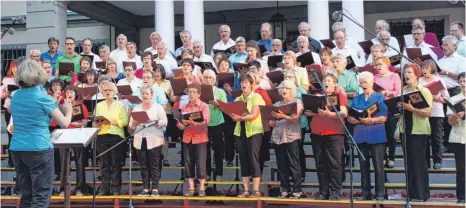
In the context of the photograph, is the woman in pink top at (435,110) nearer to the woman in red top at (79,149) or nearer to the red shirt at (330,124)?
the red shirt at (330,124)

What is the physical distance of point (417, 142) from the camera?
7.30 m

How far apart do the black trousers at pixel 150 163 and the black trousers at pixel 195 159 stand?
385 millimetres

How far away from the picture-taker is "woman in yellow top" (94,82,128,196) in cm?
835

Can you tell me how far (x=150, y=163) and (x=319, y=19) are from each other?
600 centimetres

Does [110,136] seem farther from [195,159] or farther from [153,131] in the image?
[195,159]

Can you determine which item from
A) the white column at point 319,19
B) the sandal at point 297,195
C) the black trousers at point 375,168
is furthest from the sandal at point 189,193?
the white column at point 319,19

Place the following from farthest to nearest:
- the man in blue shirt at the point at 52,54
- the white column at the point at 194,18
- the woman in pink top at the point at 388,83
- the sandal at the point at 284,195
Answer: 1. the white column at the point at 194,18
2. the man in blue shirt at the point at 52,54
3. the woman in pink top at the point at 388,83
4. the sandal at the point at 284,195

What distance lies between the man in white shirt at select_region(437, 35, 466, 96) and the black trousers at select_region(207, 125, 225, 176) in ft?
10.8

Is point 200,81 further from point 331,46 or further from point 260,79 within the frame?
point 331,46

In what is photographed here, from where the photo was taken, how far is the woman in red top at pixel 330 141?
7453 mm

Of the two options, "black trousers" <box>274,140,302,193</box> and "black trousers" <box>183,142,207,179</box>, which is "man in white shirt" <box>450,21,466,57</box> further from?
"black trousers" <box>183,142,207,179</box>

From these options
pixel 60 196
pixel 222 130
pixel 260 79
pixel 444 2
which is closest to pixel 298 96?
pixel 260 79

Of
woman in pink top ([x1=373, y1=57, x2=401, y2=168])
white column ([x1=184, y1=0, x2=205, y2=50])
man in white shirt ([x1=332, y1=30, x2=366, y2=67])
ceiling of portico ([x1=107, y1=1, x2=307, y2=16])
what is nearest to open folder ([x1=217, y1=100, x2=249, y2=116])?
woman in pink top ([x1=373, y1=57, x2=401, y2=168])

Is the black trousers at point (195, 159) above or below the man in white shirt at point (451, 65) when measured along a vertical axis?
below
